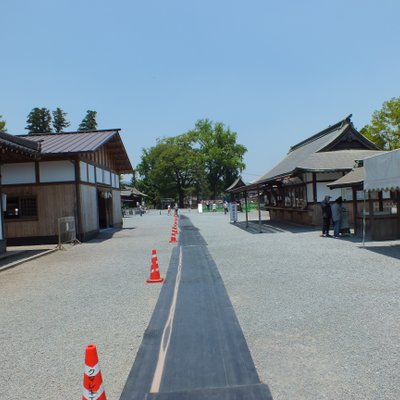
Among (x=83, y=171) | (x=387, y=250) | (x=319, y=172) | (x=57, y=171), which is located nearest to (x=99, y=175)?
(x=83, y=171)

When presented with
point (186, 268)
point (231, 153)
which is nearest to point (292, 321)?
point (186, 268)

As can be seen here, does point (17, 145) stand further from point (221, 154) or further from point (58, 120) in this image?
point (221, 154)

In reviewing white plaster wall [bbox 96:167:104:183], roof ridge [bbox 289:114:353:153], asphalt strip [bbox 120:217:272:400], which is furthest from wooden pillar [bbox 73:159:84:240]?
roof ridge [bbox 289:114:353:153]

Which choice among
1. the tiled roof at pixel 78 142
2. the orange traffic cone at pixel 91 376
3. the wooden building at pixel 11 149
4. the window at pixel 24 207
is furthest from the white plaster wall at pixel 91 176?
the orange traffic cone at pixel 91 376

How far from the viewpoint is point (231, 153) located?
82.4 meters

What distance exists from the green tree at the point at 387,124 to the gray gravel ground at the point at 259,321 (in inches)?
1062

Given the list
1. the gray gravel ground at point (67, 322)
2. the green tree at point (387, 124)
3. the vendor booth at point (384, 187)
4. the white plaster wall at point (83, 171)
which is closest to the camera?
the gray gravel ground at point (67, 322)

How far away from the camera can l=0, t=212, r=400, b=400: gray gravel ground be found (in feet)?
12.1

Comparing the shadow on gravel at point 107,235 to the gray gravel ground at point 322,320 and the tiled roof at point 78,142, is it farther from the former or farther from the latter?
the gray gravel ground at point 322,320

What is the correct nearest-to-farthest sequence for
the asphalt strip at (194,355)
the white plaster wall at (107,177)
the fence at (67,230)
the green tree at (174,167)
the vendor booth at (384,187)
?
the asphalt strip at (194,355) → the vendor booth at (384,187) → the fence at (67,230) → the white plaster wall at (107,177) → the green tree at (174,167)

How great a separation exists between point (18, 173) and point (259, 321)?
51.0ft

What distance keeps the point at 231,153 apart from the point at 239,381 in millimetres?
79802

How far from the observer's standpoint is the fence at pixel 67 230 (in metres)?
16.1

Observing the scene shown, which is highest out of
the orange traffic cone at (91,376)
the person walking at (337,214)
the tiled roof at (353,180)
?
the tiled roof at (353,180)
